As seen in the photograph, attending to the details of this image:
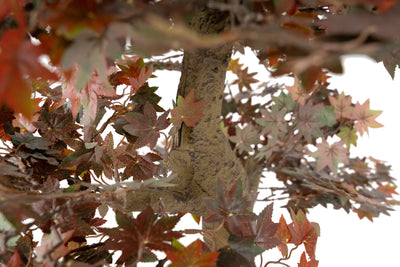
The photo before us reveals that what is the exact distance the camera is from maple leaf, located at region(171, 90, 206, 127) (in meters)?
0.43

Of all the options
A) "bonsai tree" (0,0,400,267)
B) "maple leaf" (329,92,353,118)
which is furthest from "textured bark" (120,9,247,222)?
"maple leaf" (329,92,353,118)

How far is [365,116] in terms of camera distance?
2.36 ft

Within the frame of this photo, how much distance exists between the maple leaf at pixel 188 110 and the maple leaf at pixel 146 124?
1.0 inches

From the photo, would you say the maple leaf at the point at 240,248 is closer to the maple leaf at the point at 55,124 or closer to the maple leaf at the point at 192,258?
the maple leaf at the point at 192,258

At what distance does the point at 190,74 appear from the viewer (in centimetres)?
45

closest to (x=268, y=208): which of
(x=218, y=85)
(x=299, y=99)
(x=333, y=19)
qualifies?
(x=218, y=85)

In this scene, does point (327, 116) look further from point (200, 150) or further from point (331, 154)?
point (200, 150)

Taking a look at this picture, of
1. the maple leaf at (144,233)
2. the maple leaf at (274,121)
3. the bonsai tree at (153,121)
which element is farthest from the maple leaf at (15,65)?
the maple leaf at (274,121)

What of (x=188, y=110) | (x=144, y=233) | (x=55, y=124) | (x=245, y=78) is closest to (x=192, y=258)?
(x=144, y=233)

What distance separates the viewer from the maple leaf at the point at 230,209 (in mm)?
342

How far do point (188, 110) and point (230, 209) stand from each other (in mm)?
151

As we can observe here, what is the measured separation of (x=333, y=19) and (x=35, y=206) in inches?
13.0

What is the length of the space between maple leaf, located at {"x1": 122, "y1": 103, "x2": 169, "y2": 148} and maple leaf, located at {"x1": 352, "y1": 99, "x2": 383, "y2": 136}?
47cm

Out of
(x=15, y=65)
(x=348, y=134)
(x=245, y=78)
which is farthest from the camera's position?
(x=245, y=78)
